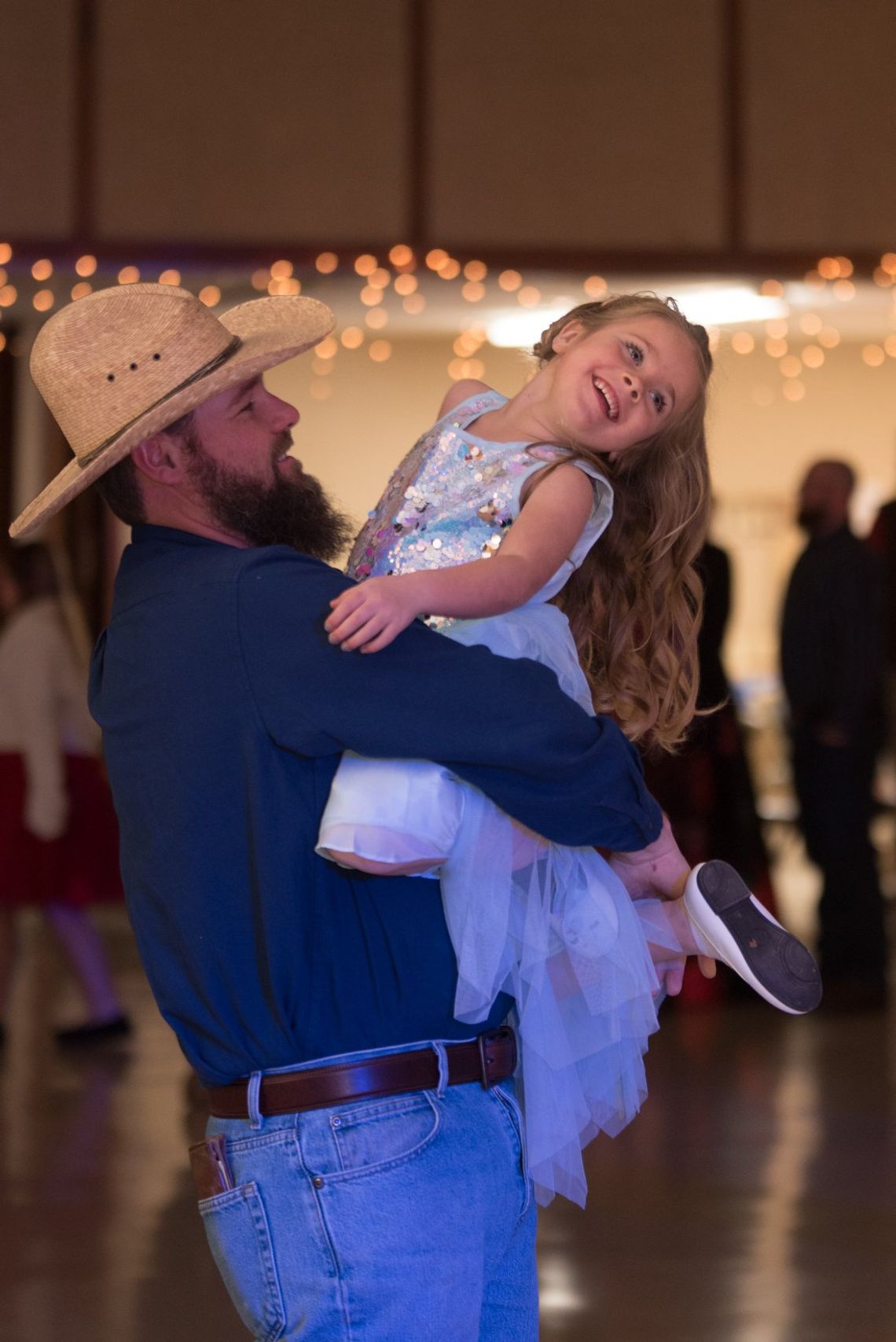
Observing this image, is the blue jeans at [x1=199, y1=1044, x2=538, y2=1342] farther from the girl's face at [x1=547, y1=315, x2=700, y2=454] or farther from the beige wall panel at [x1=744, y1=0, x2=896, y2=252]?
the beige wall panel at [x1=744, y1=0, x2=896, y2=252]

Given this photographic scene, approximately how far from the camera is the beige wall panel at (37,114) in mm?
6359

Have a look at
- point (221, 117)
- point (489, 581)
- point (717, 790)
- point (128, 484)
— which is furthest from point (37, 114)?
point (489, 581)

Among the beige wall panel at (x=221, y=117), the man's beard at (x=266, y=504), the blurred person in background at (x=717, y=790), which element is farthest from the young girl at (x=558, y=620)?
the beige wall panel at (x=221, y=117)

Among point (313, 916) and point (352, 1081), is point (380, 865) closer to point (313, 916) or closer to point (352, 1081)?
point (313, 916)

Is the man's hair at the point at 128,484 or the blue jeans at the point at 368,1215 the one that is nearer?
the blue jeans at the point at 368,1215

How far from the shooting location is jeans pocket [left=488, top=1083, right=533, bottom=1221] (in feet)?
4.92

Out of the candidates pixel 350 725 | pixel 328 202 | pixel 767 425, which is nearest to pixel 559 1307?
pixel 350 725

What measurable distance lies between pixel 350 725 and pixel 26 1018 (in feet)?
15.6

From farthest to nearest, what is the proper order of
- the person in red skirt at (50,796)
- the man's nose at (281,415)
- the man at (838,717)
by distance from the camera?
the man at (838,717), the person in red skirt at (50,796), the man's nose at (281,415)

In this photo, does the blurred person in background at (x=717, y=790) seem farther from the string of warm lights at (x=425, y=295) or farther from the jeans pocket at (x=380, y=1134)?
the jeans pocket at (x=380, y=1134)

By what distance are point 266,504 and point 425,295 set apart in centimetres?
571

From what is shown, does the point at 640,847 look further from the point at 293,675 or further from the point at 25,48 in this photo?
the point at 25,48

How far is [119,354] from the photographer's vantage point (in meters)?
1.53

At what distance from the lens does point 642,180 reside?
6535mm
